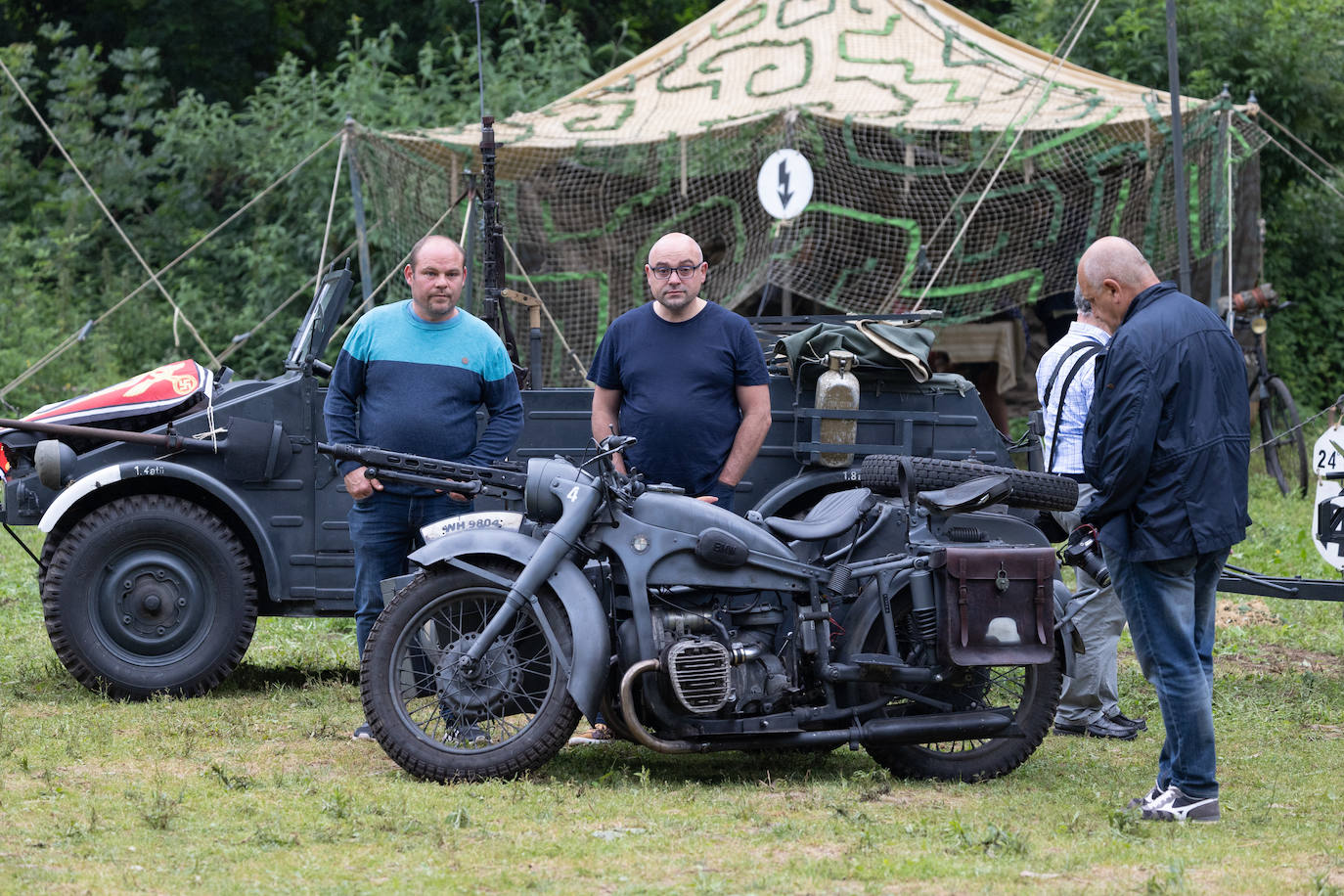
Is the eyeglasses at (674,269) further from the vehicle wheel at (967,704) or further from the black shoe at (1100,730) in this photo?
the black shoe at (1100,730)

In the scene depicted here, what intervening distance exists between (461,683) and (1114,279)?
90.3 inches

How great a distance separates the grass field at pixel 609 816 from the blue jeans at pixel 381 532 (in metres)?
0.52

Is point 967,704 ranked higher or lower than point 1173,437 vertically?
lower

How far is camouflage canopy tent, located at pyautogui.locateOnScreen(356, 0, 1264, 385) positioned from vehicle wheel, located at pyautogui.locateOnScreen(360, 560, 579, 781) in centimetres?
730

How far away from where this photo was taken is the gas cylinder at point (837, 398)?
265 inches

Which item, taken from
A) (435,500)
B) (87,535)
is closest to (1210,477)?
(435,500)

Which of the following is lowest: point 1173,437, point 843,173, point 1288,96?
point 1173,437

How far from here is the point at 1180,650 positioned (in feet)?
15.8

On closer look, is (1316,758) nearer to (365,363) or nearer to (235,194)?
(365,363)

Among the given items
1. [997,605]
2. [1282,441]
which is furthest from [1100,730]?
[1282,441]

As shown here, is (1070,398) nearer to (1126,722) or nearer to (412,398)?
(1126,722)

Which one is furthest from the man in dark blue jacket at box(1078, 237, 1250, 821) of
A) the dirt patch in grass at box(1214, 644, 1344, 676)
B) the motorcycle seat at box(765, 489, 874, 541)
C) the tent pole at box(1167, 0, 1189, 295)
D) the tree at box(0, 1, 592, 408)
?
the tree at box(0, 1, 592, 408)

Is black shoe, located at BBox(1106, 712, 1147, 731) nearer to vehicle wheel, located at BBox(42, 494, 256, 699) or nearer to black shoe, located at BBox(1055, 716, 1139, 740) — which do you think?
black shoe, located at BBox(1055, 716, 1139, 740)

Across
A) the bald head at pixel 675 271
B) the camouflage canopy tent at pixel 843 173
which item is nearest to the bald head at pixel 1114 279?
the bald head at pixel 675 271
